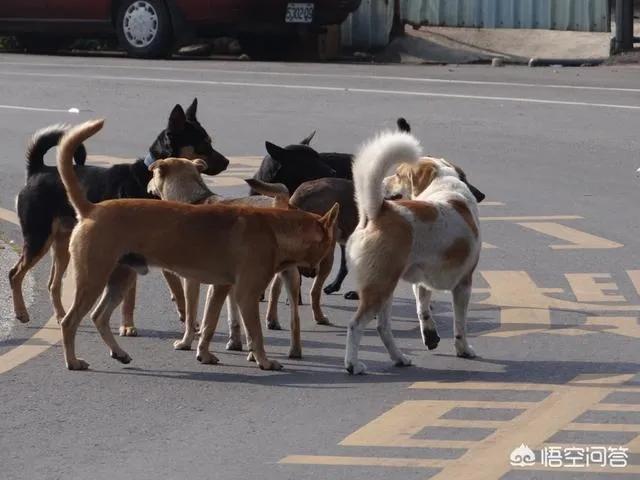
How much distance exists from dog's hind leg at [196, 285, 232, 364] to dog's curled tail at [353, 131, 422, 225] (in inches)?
34.7

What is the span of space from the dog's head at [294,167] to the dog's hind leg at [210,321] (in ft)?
5.54

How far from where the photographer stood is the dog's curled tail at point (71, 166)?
315 inches

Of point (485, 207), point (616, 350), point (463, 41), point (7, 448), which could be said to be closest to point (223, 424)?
point (7, 448)

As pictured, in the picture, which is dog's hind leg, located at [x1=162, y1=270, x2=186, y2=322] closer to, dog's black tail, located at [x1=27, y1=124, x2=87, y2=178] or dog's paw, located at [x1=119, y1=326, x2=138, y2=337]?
dog's paw, located at [x1=119, y1=326, x2=138, y2=337]

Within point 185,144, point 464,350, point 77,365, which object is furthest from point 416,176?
point 77,365

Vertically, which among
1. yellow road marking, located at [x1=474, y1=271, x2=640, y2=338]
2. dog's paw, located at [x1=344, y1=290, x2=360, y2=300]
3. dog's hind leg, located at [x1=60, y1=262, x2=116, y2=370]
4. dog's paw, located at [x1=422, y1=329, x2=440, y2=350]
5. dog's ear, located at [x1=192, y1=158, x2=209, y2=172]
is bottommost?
dog's paw, located at [x1=344, y1=290, x2=360, y2=300]

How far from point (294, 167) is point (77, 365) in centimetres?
232

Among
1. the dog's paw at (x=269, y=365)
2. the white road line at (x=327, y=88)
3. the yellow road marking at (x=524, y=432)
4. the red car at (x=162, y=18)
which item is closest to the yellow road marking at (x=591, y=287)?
the yellow road marking at (x=524, y=432)

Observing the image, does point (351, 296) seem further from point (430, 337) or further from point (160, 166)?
point (160, 166)

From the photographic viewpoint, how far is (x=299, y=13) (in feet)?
73.7

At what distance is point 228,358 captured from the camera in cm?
845

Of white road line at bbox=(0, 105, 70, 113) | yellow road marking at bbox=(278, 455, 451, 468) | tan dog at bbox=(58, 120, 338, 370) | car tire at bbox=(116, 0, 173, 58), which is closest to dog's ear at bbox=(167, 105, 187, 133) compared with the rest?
tan dog at bbox=(58, 120, 338, 370)

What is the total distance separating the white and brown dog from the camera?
26.0 feet

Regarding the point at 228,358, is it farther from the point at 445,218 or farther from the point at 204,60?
the point at 204,60
